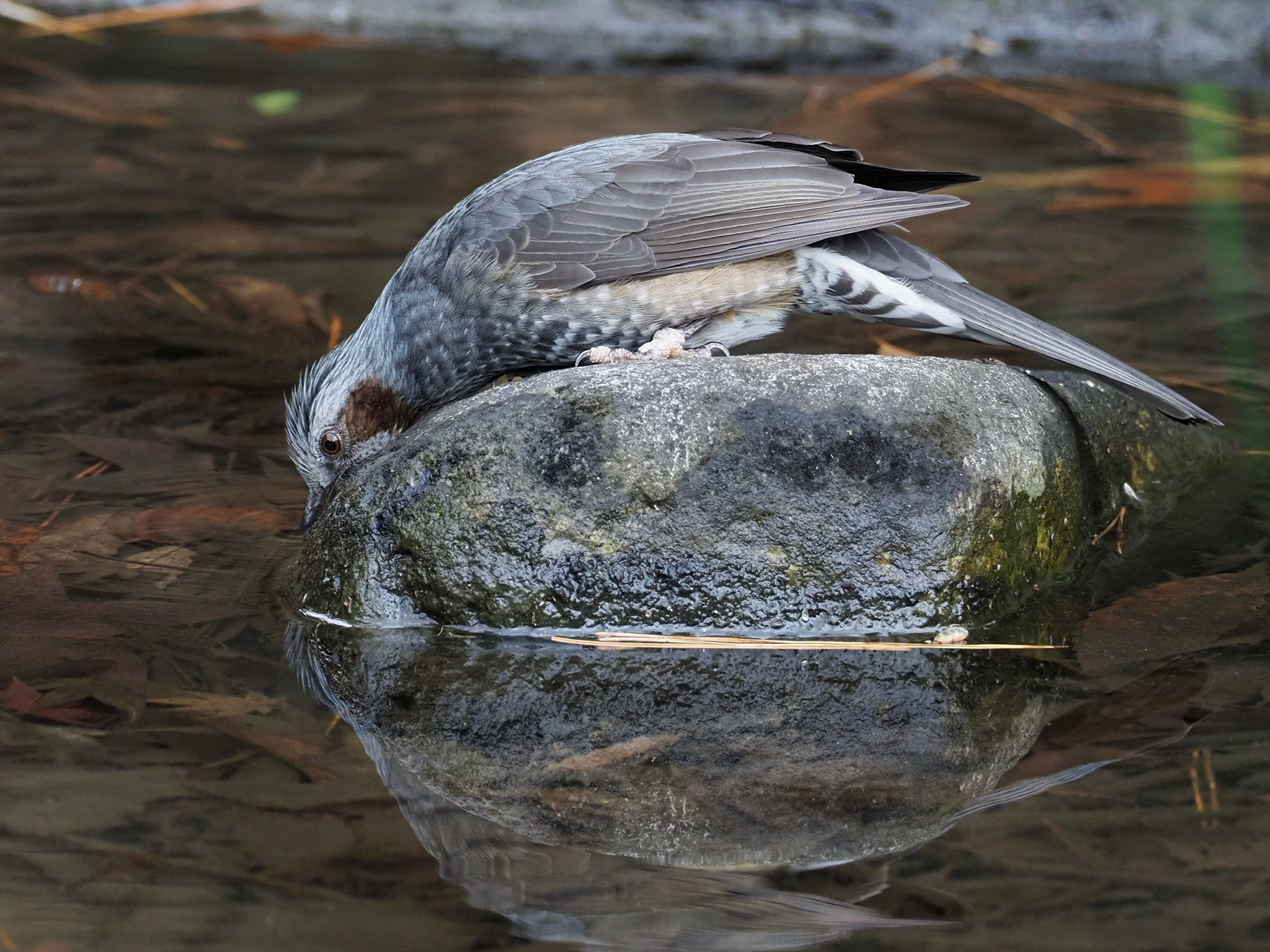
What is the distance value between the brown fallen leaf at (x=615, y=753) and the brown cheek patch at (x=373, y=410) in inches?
64.6

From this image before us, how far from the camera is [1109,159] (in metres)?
8.46

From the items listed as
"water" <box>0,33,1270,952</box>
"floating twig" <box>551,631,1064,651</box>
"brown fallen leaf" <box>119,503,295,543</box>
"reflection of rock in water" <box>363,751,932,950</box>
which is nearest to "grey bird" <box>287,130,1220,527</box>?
"brown fallen leaf" <box>119,503,295,543</box>

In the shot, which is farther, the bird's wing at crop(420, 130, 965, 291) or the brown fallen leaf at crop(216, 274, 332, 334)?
the brown fallen leaf at crop(216, 274, 332, 334)

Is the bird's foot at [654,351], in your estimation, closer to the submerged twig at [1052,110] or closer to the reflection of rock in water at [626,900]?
the reflection of rock in water at [626,900]

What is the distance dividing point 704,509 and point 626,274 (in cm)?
103

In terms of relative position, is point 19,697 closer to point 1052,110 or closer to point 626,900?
point 626,900

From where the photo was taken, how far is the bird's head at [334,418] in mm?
4691

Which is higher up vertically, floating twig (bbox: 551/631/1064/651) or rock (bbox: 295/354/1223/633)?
rock (bbox: 295/354/1223/633)

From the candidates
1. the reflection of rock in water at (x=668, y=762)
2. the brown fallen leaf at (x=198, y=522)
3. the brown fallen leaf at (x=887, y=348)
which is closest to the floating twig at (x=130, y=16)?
the brown fallen leaf at (x=887, y=348)

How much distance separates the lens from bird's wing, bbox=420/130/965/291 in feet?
15.4

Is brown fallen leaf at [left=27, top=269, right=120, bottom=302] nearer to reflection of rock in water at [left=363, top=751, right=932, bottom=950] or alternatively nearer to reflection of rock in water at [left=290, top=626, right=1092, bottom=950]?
reflection of rock in water at [left=290, top=626, right=1092, bottom=950]

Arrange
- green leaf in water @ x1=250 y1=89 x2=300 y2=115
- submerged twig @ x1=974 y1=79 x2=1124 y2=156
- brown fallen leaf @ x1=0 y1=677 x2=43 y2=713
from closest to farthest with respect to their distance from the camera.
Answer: brown fallen leaf @ x1=0 y1=677 x2=43 y2=713
submerged twig @ x1=974 y1=79 x2=1124 y2=156
green leaf in water @ x1=250 y1=89 x2=300 y2=115

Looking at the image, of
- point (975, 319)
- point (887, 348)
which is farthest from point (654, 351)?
point (887, 348)

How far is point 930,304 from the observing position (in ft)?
15.4
